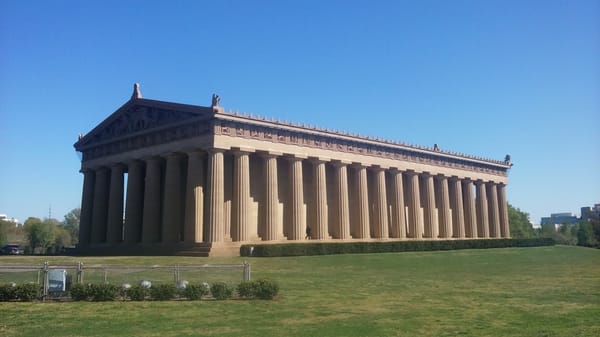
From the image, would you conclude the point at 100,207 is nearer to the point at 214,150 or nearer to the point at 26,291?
the point at 214,150

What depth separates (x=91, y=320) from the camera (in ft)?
56.5

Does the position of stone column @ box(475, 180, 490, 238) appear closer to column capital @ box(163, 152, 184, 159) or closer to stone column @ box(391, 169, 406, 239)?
stone column @ box(391, 169, 406, 239)

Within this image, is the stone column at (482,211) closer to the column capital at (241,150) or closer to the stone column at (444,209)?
the stone column at (444,209)

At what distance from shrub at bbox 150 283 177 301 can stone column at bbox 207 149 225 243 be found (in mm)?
29664

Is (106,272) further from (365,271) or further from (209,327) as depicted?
(365,271)

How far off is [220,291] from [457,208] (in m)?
68.2

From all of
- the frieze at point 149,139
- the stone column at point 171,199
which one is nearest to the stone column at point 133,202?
the frieze at point 149,139

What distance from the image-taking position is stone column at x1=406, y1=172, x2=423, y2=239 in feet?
245

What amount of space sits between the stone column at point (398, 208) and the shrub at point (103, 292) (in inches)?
2159

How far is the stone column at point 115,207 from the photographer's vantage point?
216 feet

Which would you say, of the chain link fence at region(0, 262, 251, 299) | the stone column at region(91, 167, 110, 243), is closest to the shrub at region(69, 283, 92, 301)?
the chain link fence at region(0, 262, 251, 299)

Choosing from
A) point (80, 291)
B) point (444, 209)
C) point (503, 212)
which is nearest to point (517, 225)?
point (503, 212)

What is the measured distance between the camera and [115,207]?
66.2 m

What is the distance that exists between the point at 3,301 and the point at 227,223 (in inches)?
1335
